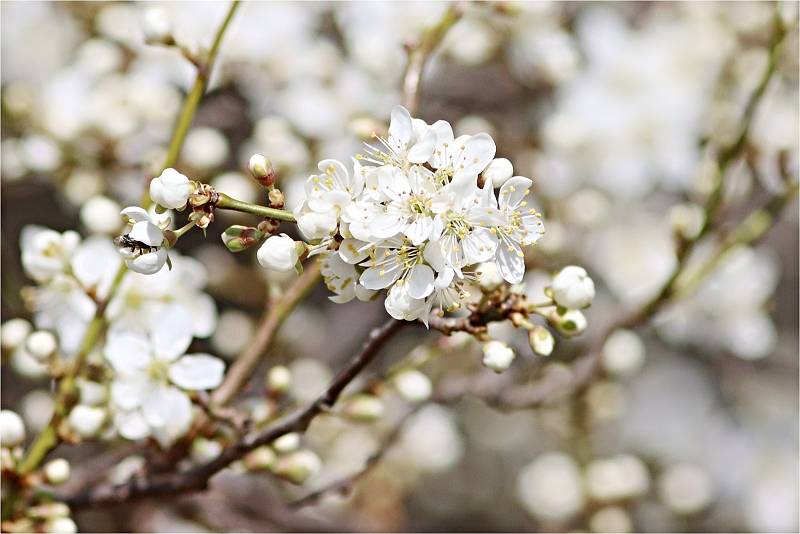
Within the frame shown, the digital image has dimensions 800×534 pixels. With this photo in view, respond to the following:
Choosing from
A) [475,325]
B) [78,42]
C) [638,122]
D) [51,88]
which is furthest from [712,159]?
[78,42]

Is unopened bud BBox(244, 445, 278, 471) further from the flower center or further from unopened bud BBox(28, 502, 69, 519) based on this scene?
unopened bud BBox(28, 502, 69, 519)

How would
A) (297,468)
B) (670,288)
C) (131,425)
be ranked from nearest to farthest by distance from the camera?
1. (131,425)
2. (297,468)
3. (670,288)

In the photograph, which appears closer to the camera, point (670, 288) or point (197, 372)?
point (197, 372)

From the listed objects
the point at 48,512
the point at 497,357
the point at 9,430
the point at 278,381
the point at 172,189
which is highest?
the point at 172,189

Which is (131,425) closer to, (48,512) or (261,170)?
(48,512)

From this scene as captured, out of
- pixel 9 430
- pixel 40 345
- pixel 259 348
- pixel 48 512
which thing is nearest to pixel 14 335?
pixel 40 345

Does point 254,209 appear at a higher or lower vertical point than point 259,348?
higher

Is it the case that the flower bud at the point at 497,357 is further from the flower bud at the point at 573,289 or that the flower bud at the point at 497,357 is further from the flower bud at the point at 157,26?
the flower bud at the point at 157,26

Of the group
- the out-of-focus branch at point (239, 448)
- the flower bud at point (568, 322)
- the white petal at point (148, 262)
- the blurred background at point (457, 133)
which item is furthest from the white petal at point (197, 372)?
the blurred background at point (457, 133)
